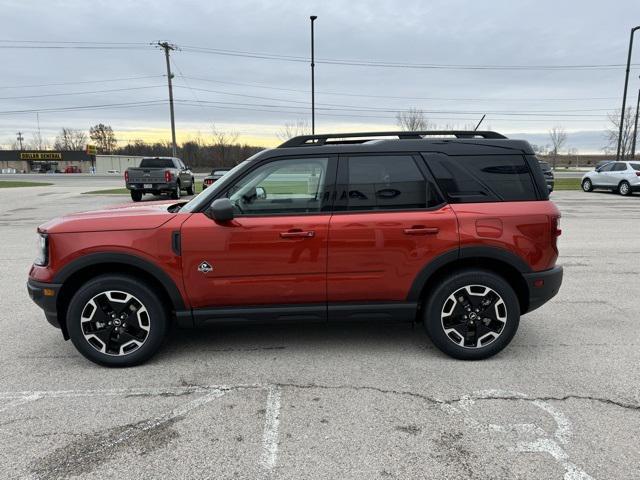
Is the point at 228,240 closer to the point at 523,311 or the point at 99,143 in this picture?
the point at 523,311

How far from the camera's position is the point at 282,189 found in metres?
3.84

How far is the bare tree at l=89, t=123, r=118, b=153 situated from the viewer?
106938 mm

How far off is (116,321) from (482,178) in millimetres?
3233

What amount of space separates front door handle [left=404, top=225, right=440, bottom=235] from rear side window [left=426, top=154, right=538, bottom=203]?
313 mm

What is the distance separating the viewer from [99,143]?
107750 millimetres

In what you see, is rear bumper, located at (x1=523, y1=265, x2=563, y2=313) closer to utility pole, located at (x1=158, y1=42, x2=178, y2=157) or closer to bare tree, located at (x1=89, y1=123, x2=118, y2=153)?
utility pole, located at (x1=158, y1=42, x2=178, y2=157)

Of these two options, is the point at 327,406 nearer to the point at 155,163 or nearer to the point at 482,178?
the point at 482,178

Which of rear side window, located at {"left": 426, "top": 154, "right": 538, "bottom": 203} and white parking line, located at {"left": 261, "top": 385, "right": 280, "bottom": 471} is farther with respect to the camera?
rear side window, located at {"left": 426, "top": 154, "right": 538, "bottom": 203}

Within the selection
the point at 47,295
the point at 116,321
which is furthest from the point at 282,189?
the point at 47,295

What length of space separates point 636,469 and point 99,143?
395 ft

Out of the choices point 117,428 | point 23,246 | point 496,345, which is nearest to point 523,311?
point 496,345

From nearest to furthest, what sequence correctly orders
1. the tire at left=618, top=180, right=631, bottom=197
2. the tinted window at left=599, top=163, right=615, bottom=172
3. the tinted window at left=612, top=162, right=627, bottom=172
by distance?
the tire at left=618, top=180, right=631, bottom=197
the tinted window at left=612, top=162, right=627, bottom=172
the tinted window at left=599, top=163, right=615, bottom=172

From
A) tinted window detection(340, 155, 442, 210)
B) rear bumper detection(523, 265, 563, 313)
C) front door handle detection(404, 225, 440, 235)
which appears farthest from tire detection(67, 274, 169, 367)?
rear bumper detection(523, 265, 563, 313)

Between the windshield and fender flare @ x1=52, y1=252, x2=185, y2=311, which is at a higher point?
the windshield
